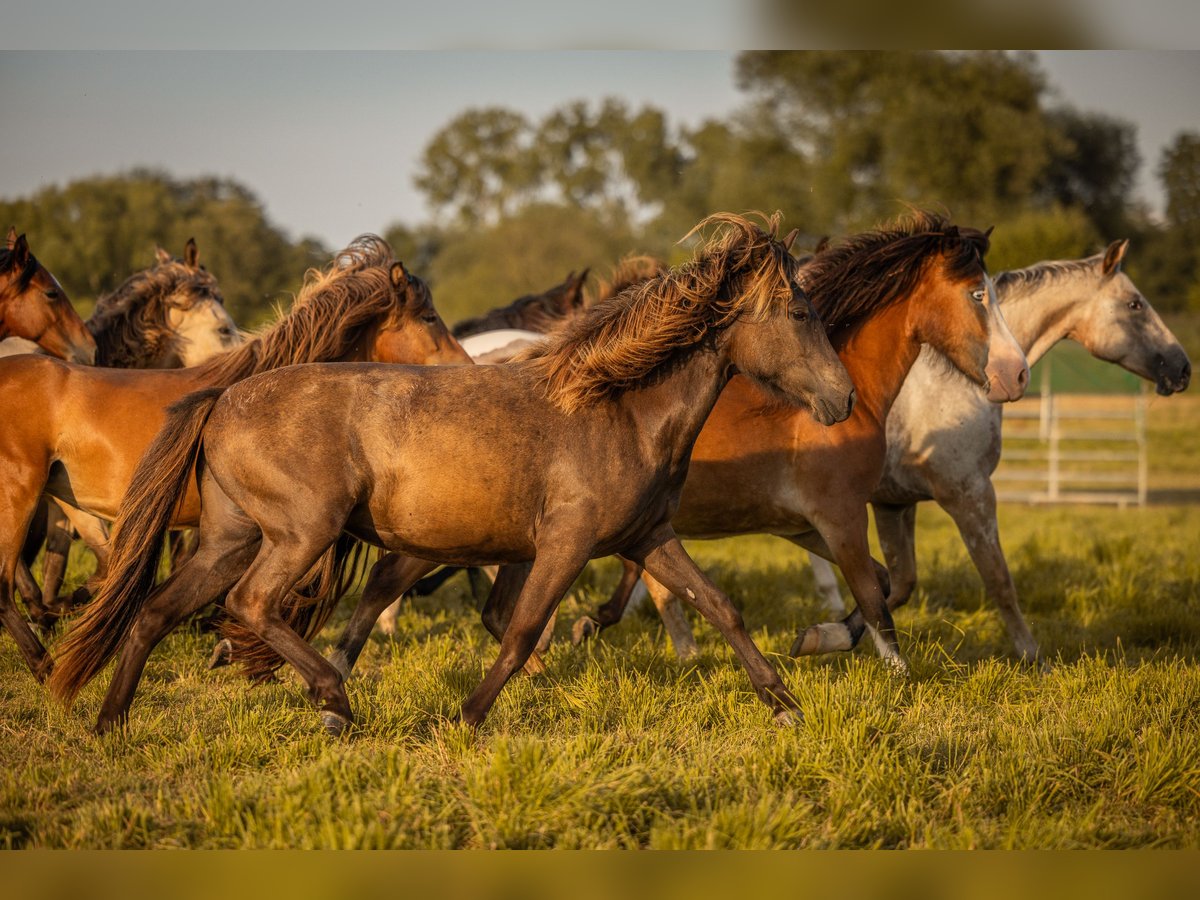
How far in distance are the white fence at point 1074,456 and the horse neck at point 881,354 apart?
9336 millimetres

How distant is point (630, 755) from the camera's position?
432 centimetres

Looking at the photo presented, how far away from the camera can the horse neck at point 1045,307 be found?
7371mm

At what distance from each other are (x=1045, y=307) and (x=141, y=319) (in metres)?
5.88

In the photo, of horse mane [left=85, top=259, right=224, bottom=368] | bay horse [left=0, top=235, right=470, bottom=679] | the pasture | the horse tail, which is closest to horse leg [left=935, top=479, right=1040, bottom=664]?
the pasture

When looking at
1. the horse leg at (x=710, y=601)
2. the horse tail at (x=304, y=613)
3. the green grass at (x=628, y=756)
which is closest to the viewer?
the green grass at (x=628, y=756)

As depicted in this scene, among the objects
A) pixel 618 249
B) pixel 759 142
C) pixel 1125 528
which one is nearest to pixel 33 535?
pixel 1125 528

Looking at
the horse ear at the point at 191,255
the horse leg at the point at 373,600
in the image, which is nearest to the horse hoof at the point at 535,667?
the horse leg at the point at 373,600

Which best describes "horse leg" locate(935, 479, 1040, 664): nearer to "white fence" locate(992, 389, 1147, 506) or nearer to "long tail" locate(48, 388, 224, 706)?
"long tail" locate(48, 388, 224, 706)

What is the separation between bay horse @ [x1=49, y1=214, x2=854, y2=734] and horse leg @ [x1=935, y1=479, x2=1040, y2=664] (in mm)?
2263

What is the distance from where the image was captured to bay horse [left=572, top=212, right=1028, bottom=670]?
19.1 ft

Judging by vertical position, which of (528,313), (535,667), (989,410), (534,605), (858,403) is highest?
(858,403)

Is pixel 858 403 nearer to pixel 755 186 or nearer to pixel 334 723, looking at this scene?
pixel 334 723

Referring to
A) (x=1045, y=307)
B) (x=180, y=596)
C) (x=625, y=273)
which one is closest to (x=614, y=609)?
(x=625, y=273)

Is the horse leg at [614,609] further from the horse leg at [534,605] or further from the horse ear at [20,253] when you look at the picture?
the horse ear at [20,253]
